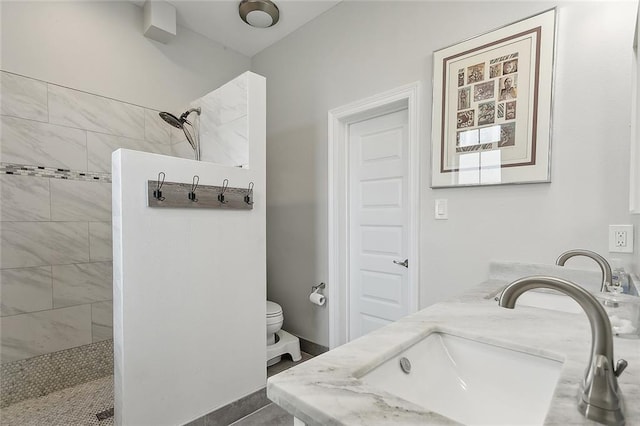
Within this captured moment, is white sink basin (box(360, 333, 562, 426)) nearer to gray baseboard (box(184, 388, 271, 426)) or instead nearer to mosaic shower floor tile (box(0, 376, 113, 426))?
gray baseboard (box(184, 388, 271, 426))

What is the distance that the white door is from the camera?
7.49 ft

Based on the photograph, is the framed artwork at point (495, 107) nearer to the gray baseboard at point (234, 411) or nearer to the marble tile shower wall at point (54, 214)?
the gray baseboard at point (234, 411)

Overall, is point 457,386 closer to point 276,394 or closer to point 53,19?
point 276,394

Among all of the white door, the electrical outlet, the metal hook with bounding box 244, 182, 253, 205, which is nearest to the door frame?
the white door

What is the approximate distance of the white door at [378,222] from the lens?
228 cm

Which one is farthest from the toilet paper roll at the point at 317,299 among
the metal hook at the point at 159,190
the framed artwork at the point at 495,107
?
the metal hook at the point at 159,190

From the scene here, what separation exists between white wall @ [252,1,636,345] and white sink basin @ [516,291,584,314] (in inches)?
8.5

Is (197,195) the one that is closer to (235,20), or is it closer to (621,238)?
(235,20)

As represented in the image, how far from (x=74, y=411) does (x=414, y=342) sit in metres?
2.20

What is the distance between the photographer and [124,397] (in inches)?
58.1

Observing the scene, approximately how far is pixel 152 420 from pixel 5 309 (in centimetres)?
129

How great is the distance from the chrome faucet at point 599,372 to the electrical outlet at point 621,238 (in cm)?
115

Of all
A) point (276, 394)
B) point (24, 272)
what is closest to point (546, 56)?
point (276, 394)

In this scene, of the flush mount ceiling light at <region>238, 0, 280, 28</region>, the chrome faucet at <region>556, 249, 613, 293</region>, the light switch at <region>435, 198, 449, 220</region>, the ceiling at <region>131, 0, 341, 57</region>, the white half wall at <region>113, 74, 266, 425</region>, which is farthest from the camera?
the ceiling at <region>131, 0, 341, 57</region>
